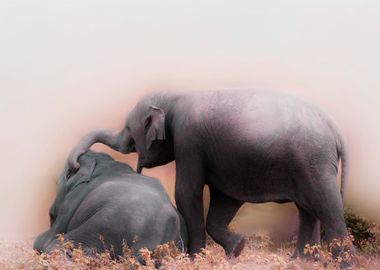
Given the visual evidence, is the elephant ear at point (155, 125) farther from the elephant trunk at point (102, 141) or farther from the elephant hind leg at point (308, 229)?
the elephant hind leg at point (308, 229)

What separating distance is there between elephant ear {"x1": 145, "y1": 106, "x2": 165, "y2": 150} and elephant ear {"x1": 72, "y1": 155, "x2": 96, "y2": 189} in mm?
618

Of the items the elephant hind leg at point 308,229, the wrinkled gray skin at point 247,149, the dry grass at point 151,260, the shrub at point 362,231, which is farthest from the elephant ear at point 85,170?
the shrub at point 362,231

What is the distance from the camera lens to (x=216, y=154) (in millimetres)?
6000

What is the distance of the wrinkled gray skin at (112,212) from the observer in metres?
5.73

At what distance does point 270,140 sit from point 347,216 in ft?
14.6

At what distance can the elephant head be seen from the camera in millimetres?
6258

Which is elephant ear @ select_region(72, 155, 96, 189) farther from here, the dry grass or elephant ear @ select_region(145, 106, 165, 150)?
the dry grass

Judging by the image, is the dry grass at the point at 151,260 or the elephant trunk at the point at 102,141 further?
the elephant trunk at the point at 102,141

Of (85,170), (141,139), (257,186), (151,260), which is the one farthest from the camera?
(85,170)

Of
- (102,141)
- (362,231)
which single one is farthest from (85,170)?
Answer: (362,231)

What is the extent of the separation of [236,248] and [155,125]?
132 cm

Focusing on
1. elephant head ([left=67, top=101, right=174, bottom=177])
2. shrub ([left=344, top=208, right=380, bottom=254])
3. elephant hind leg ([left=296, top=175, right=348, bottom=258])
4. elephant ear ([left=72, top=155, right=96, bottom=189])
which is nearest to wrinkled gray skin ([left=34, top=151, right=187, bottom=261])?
elephant ear ([left=72, top=155, right=96, bottom=189])

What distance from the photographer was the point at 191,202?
6121 millimetres

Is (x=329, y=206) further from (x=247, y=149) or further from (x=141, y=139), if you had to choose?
(x=141, y=139)
